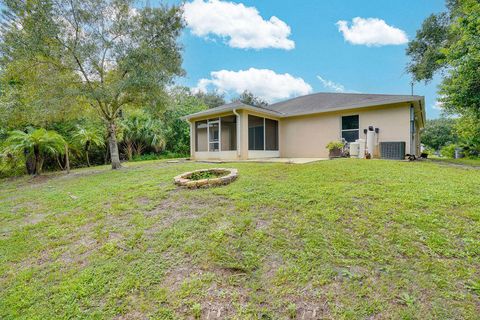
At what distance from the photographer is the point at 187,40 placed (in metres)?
9.91

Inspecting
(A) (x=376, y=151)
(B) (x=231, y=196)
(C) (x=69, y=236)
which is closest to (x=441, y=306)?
(B) (x=231, y=196)

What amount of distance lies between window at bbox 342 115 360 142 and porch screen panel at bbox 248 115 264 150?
150 inches

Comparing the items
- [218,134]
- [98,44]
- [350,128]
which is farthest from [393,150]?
[98,44]

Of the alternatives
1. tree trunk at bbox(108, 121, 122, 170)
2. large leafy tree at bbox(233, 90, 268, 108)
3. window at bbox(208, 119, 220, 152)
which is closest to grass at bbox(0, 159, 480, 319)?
tree trunk at bbox(108, 121, 122, 170)

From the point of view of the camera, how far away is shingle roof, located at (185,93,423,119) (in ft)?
31.4

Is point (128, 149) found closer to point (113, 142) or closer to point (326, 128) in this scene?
point (113, 142)

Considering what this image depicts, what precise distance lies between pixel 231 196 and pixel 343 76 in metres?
17.6

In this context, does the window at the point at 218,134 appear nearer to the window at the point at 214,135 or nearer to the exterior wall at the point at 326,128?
the window at the point at 214,135

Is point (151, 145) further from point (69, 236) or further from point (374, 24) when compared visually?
point (374, 24)

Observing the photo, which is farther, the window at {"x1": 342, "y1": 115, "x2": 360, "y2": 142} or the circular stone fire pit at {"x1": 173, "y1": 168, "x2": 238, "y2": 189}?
the window at {"x1": 342, "y1": 115, "x2": 360, "y2": 142}

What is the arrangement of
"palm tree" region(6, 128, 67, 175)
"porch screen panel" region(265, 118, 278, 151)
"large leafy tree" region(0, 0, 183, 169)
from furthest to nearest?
"porch screen panel" region(265, 118, 278, 151) → "palm tree" region(6, 128, 67, 175) → "large leafy tree" region(0, 0, 183, 169)

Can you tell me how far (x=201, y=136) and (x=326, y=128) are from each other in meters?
6.46

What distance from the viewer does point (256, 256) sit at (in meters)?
2.68

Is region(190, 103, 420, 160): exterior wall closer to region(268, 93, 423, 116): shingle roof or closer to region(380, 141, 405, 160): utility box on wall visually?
region(268, 93, 423, 116): shingle roof
